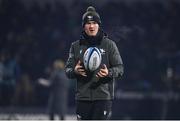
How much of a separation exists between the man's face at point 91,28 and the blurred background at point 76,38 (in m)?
9.71

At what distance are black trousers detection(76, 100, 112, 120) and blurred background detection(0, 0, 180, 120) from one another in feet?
31.5

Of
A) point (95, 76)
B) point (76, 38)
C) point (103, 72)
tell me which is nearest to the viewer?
point (103, 72)

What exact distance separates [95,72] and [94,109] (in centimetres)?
38

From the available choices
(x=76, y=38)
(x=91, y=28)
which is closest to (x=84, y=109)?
(x=91, y=28)

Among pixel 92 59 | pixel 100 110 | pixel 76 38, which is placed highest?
Result: pixel 76 38

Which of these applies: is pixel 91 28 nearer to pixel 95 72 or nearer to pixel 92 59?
pixel 92 59

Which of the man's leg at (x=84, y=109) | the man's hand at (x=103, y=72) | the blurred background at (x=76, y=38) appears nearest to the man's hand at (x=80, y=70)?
the man's hand at (x=103, y=72)

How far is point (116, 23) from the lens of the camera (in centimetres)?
1770

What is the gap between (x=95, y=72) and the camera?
7.01 meters

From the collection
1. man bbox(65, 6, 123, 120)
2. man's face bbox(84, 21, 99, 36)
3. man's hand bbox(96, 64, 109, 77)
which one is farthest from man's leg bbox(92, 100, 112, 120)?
man's face bbox(84, 21, 99, 36)

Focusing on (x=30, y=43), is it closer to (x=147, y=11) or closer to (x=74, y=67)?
(x=147, y=11)

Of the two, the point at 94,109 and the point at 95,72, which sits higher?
the point at 95,72

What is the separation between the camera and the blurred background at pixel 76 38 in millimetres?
17328

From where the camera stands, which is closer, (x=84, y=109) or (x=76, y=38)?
(x=84, y=109)
